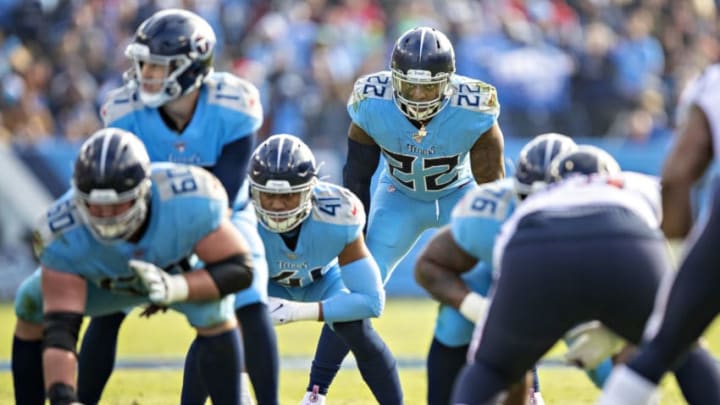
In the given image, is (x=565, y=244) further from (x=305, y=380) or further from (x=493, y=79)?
(x=493, y=79)

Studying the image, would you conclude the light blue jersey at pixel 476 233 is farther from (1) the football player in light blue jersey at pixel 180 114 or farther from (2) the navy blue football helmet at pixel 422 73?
(2) the navy blue football helmet at pixel 422 73

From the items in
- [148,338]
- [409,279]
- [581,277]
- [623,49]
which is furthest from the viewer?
[623,49]

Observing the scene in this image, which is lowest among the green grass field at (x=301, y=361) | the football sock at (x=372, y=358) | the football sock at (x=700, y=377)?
the green grass field at (x=301, y=361)

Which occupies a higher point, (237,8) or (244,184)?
(244,184)

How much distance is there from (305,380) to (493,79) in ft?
22.7

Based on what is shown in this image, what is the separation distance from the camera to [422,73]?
7125 millimetres

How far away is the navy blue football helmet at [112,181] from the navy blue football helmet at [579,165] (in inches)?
64.1

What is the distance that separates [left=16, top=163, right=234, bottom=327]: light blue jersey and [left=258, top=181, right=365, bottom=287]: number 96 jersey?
1034 millimetres

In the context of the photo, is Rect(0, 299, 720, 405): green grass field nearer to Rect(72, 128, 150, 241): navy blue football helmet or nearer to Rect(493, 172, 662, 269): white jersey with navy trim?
Rect(72, 128, 150, 241): navy blue football helmet

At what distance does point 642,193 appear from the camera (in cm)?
511

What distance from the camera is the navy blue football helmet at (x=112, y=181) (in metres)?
5.21

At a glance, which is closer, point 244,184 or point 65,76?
point 244,184

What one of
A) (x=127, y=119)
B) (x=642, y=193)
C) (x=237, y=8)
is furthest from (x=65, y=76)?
(x=642, y=193)

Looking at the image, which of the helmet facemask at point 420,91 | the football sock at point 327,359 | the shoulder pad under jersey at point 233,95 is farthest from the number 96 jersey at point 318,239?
the helmet facemask at point 420,91
